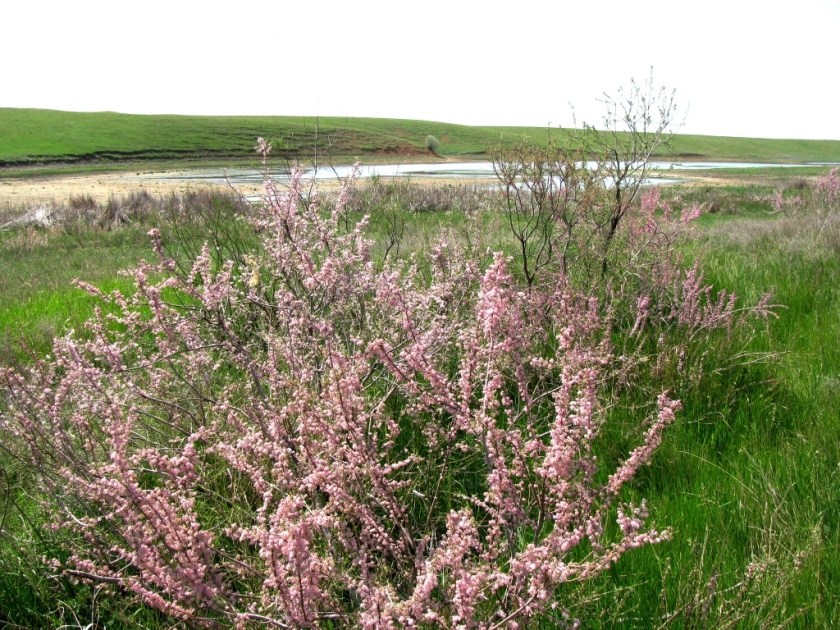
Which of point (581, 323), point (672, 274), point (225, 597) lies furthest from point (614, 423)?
point (225, 597)

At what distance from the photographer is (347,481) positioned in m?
2.19

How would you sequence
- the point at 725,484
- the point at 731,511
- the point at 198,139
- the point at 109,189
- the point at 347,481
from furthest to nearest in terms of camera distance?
the point at 198,139
the point at 109,189
the point at 725,484
the point at 731,511
the point at 347,481

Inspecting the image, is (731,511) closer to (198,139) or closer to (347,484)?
(347,484)

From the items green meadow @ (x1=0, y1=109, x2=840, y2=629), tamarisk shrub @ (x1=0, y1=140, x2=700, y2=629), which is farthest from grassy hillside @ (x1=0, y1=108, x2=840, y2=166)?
tamarisk shrub @ (x1=0, y1=140, x2=700, y2=629)

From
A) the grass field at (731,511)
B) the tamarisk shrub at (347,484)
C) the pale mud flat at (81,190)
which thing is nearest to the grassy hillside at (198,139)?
the pale mud flat at (81,190)

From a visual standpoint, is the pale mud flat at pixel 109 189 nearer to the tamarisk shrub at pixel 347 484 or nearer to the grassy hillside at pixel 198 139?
the tamarisk shrub at pixel 347 484

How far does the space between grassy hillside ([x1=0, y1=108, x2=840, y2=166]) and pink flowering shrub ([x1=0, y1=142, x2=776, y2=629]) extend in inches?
2530

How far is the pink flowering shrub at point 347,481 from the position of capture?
173cm

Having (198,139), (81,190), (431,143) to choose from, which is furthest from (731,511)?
(198,139)

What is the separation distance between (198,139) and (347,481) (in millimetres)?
105908

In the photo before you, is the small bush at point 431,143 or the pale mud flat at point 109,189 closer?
the pale mud flat at point 109,189

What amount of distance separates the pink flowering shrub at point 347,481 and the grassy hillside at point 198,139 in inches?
2530

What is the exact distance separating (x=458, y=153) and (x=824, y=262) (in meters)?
101

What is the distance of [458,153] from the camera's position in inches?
4112
